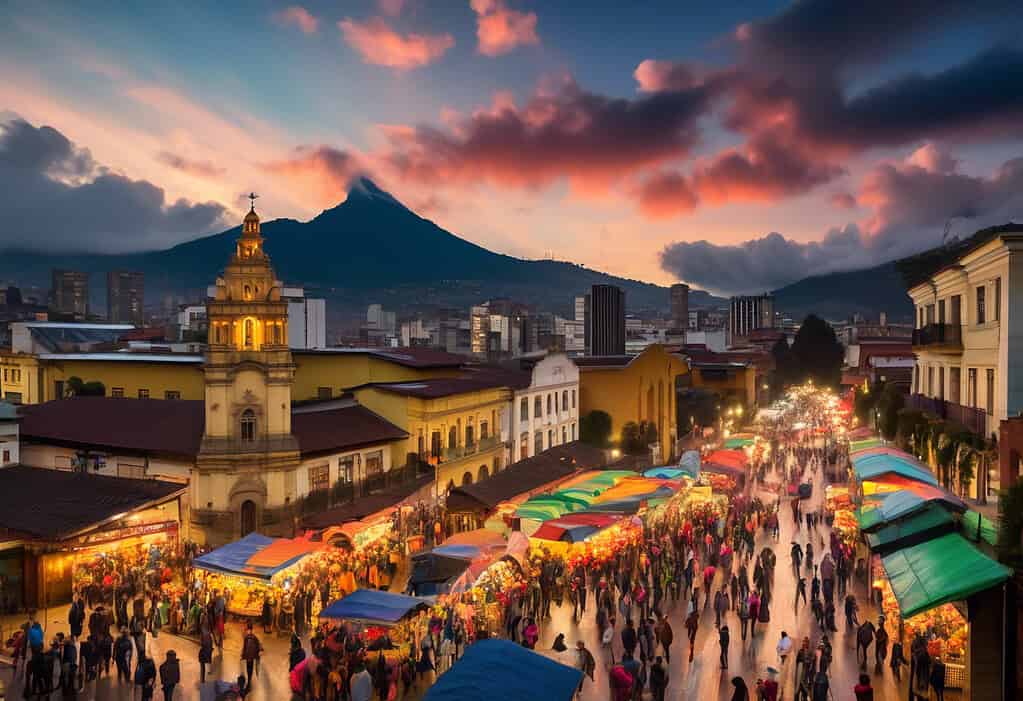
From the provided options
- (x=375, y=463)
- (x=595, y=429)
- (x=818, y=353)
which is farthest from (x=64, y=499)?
(x=818, y=353)

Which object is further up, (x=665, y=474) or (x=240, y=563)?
(x=240, y=563)

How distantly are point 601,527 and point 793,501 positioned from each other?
16538 mm

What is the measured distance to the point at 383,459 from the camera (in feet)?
115

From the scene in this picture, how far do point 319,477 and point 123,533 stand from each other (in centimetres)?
1014

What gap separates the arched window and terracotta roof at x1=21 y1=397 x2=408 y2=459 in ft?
5.23

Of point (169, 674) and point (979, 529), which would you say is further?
point (979, 529)

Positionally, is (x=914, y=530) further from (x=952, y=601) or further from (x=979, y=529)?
(x=952, y=601)

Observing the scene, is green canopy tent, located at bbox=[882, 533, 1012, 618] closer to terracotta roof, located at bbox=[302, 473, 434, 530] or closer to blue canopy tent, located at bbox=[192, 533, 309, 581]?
blue canopy tent, located at bbox=[192, 533, 309, 581]

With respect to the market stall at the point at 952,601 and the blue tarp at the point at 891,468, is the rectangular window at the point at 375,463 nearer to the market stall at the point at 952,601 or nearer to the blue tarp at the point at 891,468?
the blue tarp at the point at 891,468

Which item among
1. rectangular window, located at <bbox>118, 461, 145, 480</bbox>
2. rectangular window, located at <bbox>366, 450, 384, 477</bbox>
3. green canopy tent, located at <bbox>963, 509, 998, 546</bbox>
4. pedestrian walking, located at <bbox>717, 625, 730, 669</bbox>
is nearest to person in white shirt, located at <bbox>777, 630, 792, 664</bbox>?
pedestrian walking, located at <bbox>717, 625, 730, 669</bbox>

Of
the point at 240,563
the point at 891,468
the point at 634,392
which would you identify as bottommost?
the point at 240,563

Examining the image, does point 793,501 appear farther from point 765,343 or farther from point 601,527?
point 765,343

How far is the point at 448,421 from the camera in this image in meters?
37.5

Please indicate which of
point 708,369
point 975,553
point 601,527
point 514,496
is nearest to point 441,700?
point 975,553
